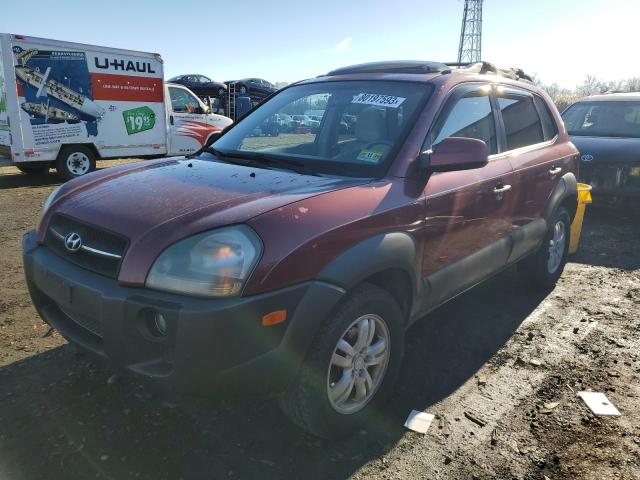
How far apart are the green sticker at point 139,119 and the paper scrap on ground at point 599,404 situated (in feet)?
34.4

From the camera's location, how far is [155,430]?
8.26 feet

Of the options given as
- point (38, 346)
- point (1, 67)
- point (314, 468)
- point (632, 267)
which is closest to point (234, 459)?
point (314, 468)

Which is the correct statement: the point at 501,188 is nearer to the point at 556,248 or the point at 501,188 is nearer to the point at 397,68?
the point at 397,68

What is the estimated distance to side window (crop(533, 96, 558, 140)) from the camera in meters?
4.36

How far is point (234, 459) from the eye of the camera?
2348mm

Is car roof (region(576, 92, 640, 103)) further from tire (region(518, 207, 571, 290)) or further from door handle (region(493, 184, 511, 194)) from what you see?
door handle (region(493, 184, 511, 194))

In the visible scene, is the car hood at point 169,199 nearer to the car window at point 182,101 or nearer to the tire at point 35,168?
the tire at point 35,168

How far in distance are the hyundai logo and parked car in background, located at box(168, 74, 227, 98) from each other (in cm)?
2477

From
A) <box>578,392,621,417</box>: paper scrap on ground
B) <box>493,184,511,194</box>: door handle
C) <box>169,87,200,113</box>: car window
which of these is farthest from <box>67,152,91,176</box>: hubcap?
<box>578,392,621,417</box>: paper scrap on ground

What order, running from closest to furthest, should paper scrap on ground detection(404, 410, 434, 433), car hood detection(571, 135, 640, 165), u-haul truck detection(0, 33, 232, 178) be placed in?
paper scrap on ground detection(404, 410, 434, 433), car hood detection(571, 135, 640, 165), u-haul truck detection(0, 33, 232, 178)

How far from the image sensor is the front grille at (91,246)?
2131 millimetres

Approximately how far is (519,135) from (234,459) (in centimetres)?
313

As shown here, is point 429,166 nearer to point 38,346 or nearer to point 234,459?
point 234,459

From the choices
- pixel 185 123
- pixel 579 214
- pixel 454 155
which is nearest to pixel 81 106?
pixel 185 123
